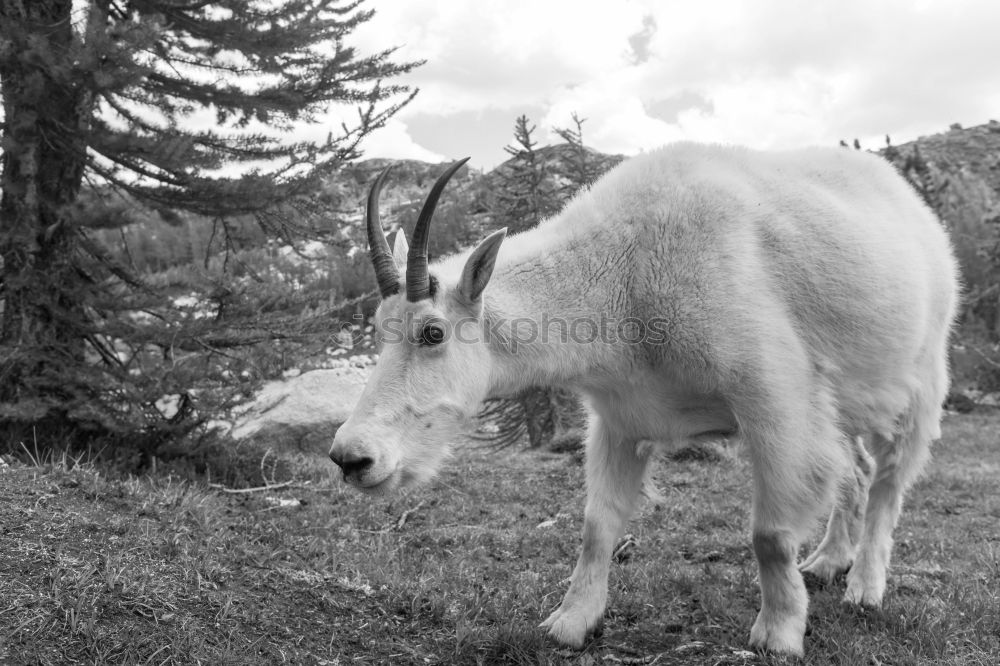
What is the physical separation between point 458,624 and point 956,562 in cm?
436

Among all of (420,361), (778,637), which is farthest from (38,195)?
(778,637)

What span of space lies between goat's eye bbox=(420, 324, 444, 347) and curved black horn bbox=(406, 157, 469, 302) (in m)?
0.16

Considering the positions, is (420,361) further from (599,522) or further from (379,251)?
(599,522)

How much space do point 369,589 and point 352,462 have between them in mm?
1522

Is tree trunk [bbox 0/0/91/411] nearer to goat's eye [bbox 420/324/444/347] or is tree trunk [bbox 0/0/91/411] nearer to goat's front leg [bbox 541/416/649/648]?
goat's eye [bbox 420/324/444/347]

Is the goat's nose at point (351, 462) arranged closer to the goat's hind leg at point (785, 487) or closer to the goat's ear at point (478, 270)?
the goat's ear at point (478, 270)

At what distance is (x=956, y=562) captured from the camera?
613 cm

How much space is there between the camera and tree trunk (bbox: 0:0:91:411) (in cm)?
671

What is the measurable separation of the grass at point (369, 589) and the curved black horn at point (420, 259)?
185cm

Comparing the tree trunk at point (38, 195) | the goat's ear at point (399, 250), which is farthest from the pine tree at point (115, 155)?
the goat's ear at point (399, 250)

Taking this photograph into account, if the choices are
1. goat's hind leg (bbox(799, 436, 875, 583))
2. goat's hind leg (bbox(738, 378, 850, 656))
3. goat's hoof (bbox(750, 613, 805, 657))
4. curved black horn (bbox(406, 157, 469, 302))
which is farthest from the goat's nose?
goat's hind leg (bbox(799, 436, 875, 583))

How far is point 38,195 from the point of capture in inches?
290

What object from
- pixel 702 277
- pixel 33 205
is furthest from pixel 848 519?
pixel 33 205

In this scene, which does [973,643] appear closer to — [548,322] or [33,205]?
[548,322]
